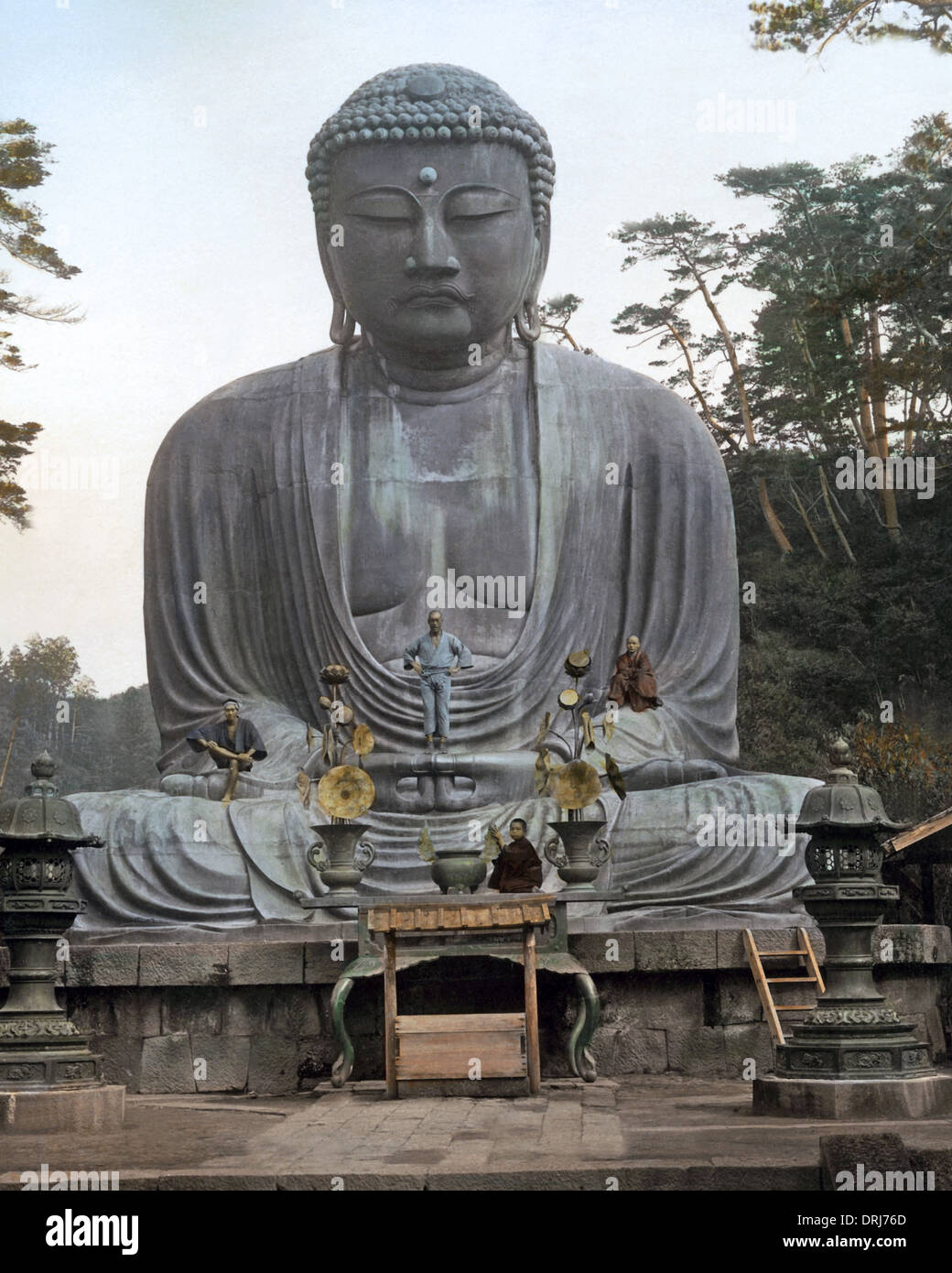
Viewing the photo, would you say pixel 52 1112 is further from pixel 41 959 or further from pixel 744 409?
pixel 744 409

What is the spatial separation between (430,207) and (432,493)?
1920 millimetres

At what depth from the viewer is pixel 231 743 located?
12156 millimetres

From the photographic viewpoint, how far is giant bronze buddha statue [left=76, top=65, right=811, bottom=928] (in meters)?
13.1

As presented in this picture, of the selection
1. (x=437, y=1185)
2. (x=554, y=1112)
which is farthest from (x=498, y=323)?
(x=437, y=1185)

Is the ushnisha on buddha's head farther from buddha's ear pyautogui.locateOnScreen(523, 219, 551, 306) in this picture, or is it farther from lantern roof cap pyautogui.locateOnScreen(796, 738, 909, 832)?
lantern roof cap pyautogui.locateOnScreen(796, 738, 909, 832)

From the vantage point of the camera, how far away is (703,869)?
11.1 metres

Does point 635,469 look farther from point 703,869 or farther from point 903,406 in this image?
point 903,406

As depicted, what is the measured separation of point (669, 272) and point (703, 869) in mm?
15236

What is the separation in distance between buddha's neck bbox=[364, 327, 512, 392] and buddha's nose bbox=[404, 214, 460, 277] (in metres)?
0.66

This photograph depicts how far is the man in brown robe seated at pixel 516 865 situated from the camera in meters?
9.95

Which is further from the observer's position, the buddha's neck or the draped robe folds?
the buddha's neck

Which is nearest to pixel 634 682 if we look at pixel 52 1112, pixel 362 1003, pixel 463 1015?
pixel 362 1003

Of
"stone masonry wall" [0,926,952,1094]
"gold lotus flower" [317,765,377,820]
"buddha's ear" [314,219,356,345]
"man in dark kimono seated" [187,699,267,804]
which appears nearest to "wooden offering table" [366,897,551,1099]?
"stone masonry wall" [0,926,952,1094]
